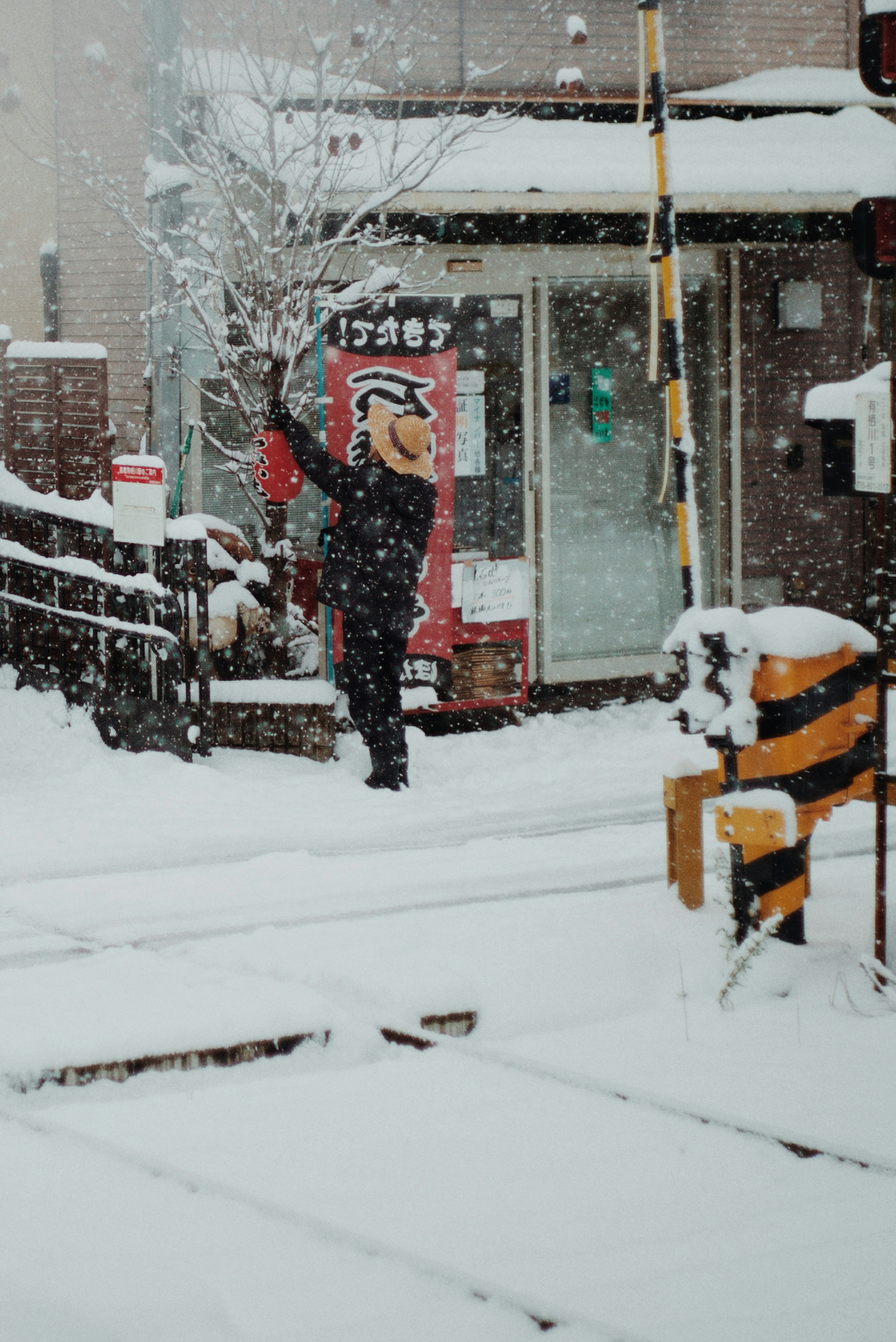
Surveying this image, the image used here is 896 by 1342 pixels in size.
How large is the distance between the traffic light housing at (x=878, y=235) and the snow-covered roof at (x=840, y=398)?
0.35m

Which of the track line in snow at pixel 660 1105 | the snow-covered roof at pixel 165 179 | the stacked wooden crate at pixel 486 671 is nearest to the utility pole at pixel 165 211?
the snow-covered roof at pixel 165 179

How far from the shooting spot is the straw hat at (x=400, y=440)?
8844 millimetres

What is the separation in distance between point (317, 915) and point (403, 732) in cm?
271

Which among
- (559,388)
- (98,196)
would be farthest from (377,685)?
(98,196)

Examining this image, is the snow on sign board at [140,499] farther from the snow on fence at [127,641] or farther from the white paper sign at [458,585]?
the white paper sign at [458,585]

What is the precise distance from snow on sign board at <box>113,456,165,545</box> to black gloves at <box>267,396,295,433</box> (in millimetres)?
703

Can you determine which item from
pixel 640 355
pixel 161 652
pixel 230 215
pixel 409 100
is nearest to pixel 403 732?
pixel 161 652

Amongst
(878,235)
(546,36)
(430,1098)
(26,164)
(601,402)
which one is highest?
(546,36)

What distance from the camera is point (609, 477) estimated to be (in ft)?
38.7

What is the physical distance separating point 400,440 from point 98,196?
13.6ft

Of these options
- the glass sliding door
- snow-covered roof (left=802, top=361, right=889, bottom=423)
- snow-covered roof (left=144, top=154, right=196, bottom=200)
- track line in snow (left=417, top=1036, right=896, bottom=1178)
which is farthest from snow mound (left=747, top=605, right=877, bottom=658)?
snow-covered roof (left=144, top=154, right=196, bottom=200)

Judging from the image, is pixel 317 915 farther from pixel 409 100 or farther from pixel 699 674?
pixel 409 100

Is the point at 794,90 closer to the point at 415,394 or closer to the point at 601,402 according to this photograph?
the point at 601,402

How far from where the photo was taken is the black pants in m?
8.91
